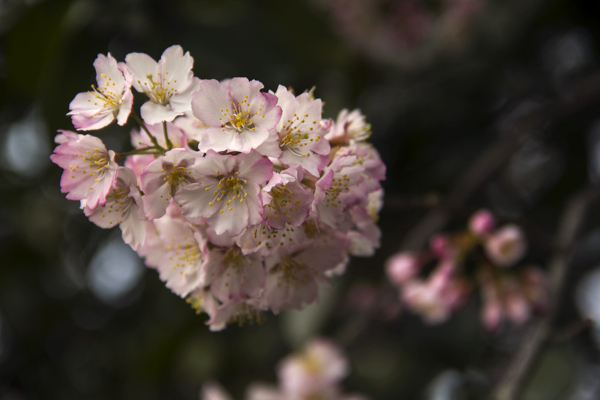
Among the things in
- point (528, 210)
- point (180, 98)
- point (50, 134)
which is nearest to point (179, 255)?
point (180, 98)

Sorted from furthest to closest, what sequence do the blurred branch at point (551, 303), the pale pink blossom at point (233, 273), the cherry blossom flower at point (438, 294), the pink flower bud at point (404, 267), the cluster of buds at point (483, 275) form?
the pink flower bud at point (404, 267) → the cherry blossom flower at point (438, 294) → the cluster of buds at point (483, 275) → the blurred branch at point (551, 303) → the pale pink blossom at point (233, 273)

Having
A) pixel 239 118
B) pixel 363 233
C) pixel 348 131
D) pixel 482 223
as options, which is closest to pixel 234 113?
pixel 239 118

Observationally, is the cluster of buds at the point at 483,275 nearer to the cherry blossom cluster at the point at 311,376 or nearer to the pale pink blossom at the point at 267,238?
the cherry blossom cluster at the point at 311,376

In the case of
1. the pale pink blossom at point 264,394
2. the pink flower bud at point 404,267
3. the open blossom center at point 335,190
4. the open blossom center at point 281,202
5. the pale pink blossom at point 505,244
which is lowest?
the pale pink blossom at point 264,394

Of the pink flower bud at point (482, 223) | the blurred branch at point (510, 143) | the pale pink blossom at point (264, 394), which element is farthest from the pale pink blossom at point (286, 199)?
the pale pink blossom at point (264, 394)

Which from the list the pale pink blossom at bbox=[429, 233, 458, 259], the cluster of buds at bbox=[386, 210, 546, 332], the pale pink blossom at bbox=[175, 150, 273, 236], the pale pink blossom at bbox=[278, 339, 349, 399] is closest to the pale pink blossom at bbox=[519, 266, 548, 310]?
the cluster of buds at bbox=[386, 210, 546, 332]
